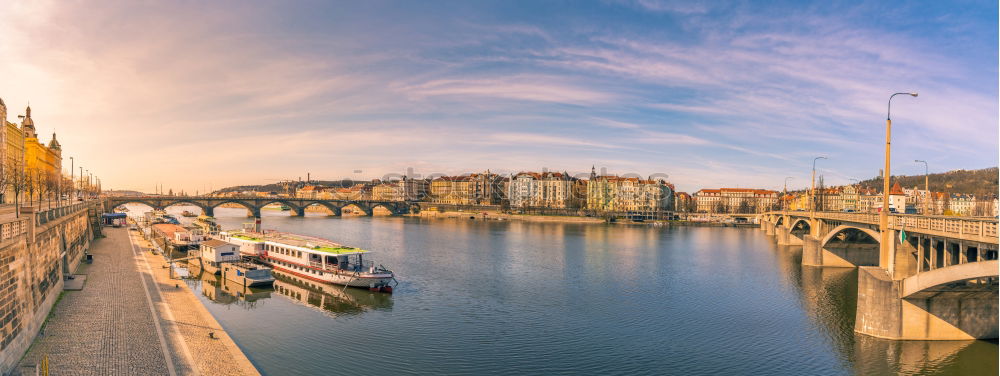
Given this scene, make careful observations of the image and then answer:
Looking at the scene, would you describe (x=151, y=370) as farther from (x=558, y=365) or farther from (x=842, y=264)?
(x=842, y=264)

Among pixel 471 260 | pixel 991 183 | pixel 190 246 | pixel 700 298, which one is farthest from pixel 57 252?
pixel 991 183

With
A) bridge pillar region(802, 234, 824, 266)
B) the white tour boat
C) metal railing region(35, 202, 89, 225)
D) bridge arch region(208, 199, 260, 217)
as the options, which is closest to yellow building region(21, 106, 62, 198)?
bridge arch region(208, 199, 260, 217)

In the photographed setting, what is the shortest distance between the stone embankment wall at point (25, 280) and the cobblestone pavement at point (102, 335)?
741 mm

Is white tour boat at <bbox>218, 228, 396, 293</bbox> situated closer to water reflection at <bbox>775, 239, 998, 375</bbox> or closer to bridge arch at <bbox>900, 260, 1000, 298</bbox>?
water reflection at <bbox>775, 239, 998, 375</bbox>

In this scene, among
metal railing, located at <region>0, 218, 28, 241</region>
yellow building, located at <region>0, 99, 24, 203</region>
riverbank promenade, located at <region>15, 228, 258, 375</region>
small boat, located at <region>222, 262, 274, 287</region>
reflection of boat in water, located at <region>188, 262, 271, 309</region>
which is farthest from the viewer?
yellow building, located at <region>0, 99, 24, 203</region>

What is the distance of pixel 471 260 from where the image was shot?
7175 cm

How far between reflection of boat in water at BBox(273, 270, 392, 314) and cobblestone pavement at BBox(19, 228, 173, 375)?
11.5m

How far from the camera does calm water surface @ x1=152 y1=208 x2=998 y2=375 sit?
30.0 m

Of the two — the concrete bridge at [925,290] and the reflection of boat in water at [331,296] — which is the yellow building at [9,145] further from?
the concrete bridge at [925,290]

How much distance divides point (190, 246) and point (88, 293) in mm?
37075

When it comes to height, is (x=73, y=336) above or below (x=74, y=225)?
below

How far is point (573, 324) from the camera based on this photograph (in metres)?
38.8

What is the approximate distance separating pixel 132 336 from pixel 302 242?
31079 millimetres

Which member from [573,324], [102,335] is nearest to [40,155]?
[102,335]
